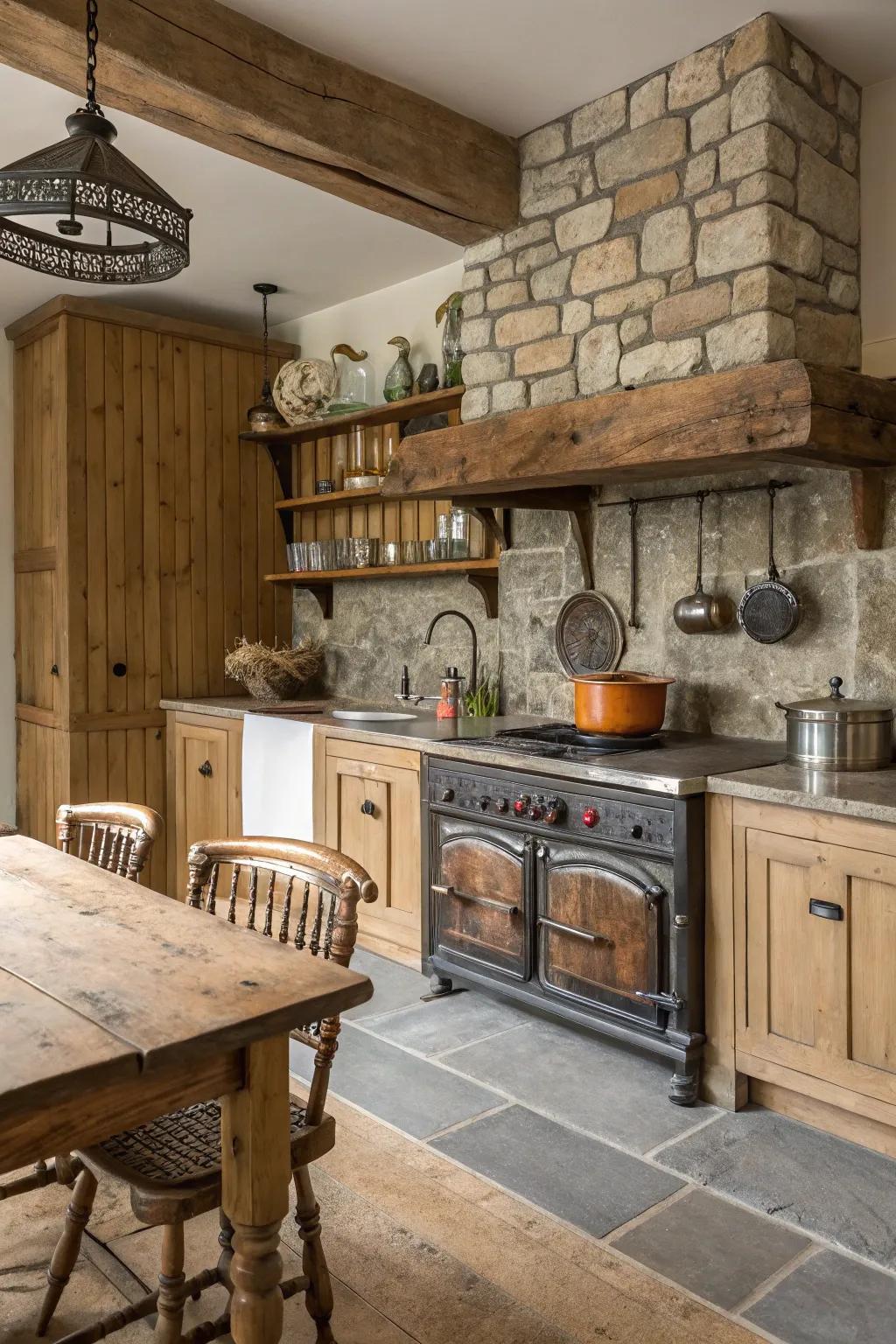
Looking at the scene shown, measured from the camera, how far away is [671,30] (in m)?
2.78

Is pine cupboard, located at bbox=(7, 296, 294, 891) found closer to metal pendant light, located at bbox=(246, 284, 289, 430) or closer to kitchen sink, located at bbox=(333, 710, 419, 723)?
metal pendant light, located at bbox=(246, 284, 289, 430)

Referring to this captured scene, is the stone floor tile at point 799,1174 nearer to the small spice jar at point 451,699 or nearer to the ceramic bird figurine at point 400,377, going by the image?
the small spice jar at point 451,699

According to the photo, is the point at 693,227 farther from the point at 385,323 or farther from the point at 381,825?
the point at 381,825

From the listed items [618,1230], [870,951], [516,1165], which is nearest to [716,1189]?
[618,1230]

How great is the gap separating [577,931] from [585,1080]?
0.39 m

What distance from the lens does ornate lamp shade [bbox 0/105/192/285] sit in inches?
69.4

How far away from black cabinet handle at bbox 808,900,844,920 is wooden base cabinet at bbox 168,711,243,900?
2571 mm

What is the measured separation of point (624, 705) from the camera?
10.3ft

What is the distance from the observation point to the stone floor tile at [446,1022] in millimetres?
3043

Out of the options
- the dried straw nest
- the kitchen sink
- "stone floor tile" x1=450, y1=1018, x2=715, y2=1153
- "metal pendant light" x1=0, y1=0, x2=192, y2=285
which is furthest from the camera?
the dried straw nest

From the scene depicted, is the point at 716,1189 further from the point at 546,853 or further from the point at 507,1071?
the point at 546,853

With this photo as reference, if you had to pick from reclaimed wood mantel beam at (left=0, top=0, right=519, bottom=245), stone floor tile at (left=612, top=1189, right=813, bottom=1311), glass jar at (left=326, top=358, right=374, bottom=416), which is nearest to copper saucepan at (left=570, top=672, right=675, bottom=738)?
stone floor tile at (left=612, top=1189, right=813, bottom=1311)

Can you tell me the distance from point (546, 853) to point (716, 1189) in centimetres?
Answer: 100

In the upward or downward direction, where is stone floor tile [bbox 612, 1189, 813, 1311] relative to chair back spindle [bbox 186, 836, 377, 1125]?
downward
